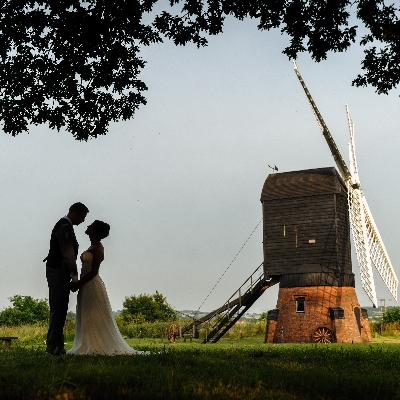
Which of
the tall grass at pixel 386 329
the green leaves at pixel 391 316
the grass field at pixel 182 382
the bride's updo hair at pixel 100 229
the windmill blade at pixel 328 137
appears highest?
the windmill blade at pixel 328 137

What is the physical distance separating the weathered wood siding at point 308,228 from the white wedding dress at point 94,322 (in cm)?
2126

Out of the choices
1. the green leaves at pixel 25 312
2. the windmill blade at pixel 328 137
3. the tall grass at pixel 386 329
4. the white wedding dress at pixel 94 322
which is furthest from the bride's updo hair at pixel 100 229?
the green leaves at pixel 25 312

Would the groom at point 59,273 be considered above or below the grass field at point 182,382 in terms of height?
above

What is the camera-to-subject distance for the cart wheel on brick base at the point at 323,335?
95.6ft

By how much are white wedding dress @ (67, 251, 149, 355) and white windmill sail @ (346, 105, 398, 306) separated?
2167 centimetres

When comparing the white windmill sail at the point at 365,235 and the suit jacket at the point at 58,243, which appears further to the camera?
the white windmill sail at the point at 365,235

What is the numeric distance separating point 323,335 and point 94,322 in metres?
21.7

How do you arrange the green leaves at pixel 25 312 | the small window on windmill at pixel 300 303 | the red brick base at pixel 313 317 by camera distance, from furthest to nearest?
the green leaves at pixel 25 312 < the small window on windmill at pixel 300 303 < the red brick base at pixel 313 317

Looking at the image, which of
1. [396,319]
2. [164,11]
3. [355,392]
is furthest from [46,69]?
[396,319]

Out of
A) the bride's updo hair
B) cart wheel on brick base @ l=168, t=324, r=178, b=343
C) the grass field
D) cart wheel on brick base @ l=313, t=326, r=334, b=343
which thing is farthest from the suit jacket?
cart wheel on brick base @ l=168, t=324, r=178, b=343

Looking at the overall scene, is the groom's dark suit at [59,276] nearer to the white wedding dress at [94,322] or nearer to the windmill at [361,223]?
the white wedding dress at [94,322]

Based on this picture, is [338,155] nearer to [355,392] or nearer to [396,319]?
[396,319]

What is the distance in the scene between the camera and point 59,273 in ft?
30.0

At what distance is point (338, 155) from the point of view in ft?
106
